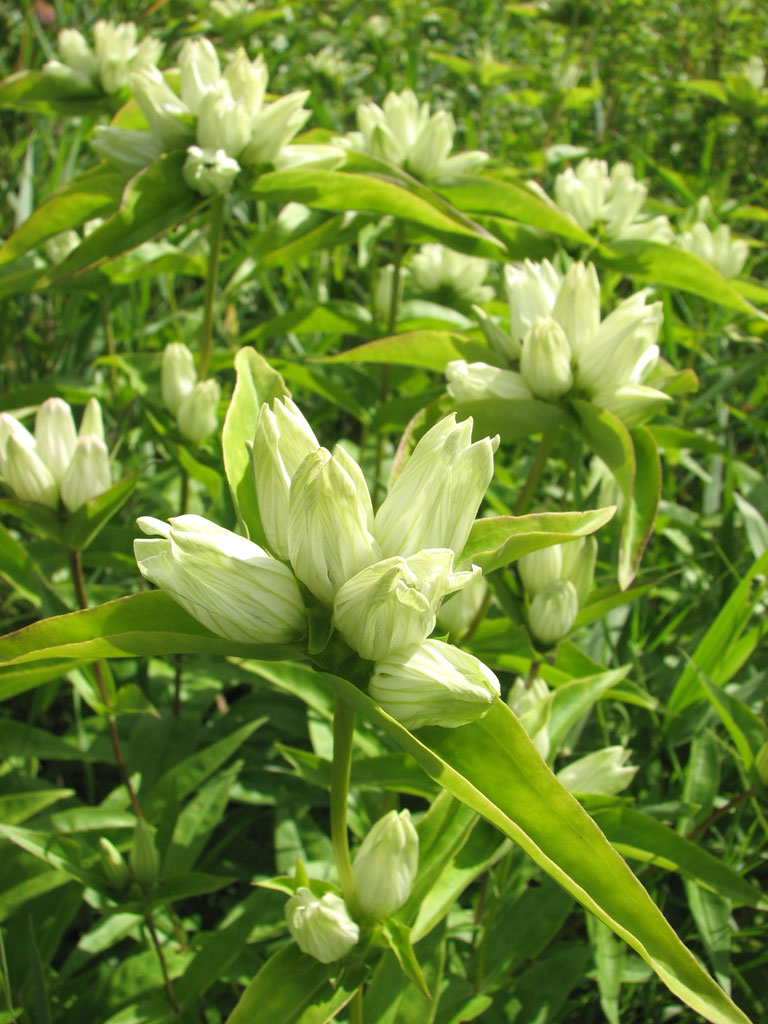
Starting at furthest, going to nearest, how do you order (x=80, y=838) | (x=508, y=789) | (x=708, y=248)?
(x=708, y=248) < (x=80, y=838) < (x=508, y=789)

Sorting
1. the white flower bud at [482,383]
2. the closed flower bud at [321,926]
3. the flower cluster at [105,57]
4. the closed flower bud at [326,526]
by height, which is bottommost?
the closed flower bud at [321,926]

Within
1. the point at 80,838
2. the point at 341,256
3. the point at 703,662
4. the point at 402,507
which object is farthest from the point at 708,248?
the point at 80,838

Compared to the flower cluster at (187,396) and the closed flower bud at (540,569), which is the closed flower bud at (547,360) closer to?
the closed flower bud at (540,569)

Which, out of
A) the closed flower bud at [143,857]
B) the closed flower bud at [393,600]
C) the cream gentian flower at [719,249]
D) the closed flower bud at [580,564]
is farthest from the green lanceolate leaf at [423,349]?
the cream gentian flower at [719,249]

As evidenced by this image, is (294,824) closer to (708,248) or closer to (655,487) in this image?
(655,487)

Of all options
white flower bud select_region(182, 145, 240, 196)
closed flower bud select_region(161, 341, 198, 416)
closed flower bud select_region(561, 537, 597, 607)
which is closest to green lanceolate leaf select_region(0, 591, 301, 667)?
closed flower bud select_region(561, 537, 597, 607)
